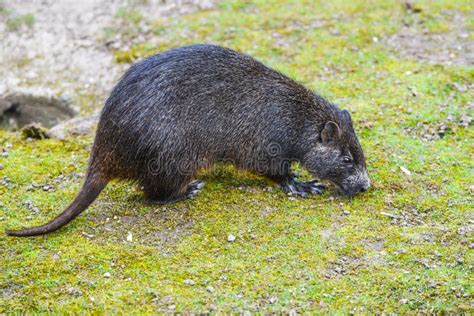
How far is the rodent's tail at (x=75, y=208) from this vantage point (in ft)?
20.7

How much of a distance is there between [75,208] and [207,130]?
1.71 meters

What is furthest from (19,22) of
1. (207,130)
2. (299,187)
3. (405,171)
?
(405,171)

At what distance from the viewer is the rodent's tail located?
631cm

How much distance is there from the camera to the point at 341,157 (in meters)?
7.27

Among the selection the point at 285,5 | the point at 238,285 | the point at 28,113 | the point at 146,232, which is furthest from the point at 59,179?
the point at 285,5

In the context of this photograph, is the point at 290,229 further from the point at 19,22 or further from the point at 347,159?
the point at 19,22

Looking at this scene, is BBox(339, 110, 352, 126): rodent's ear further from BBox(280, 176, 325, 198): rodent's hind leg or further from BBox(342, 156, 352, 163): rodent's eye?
BBox(280, 176, 325, 198): rodent's hind leg

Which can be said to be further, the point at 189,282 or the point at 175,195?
the point at 175,195

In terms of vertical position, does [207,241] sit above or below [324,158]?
below

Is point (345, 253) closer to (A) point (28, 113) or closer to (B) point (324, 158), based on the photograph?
(B) point (324, 158)

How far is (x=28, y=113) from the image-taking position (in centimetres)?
943

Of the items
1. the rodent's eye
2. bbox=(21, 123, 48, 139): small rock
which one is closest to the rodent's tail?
bbox=(21, 123, 48, 139): small rock

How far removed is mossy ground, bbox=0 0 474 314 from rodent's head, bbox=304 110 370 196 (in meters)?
0.21

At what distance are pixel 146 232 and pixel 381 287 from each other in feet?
8.40
